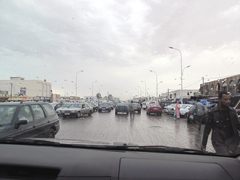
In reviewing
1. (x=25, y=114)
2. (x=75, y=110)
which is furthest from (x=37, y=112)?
(x=75, y=110)

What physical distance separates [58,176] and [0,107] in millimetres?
4040

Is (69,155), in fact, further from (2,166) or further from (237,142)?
(237,142)

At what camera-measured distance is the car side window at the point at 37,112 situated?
5.48 m

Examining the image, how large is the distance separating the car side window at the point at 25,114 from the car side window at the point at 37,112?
22 centimetres

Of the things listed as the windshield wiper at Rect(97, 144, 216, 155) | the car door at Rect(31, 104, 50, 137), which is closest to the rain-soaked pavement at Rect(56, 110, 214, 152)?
the windshield wiper at Rect(97, 144, 216, 155)

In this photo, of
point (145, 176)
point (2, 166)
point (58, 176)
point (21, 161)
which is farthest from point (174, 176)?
point (2, 166)

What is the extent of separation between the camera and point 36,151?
7.98 feet

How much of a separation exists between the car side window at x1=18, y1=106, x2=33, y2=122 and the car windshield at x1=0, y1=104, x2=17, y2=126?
17 centimetres

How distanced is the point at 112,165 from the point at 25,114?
3.95m

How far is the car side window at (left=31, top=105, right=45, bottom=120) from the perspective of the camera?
216 inches

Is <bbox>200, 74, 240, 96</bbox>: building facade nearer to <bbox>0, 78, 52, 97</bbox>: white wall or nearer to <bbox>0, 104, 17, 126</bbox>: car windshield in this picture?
<bbox>0, 104, 17, 126</bbox>: car windshield

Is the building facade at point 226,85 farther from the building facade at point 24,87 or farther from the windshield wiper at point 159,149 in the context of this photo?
the building facade at point 24,87

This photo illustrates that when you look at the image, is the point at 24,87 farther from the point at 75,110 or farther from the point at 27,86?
the point at 75,110

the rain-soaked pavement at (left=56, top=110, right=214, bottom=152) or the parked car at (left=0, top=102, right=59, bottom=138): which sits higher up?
the parked car at (left=0, top=102, right=59, bottom=138)
